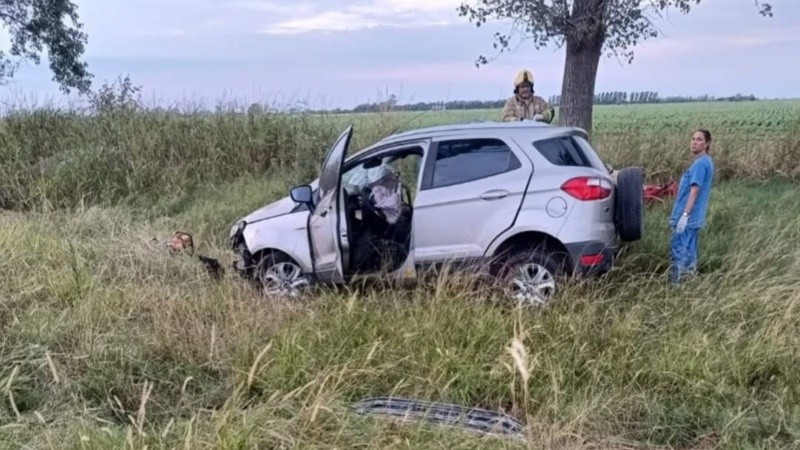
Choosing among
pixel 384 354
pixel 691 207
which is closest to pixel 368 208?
pixel 384 354

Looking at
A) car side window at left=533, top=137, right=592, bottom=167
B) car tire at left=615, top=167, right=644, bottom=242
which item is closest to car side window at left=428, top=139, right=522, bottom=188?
car side window at left=533, top=137, right=592, bottom=167

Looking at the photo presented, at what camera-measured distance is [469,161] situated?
6.34 meters

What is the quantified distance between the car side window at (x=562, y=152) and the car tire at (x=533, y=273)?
0.81 metres

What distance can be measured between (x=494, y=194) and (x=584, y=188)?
0.77 meters

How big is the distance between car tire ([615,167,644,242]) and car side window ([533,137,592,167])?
0.36m

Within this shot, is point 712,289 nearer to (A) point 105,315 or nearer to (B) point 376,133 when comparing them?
(A) point 105,315

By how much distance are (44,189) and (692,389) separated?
10.8 meters

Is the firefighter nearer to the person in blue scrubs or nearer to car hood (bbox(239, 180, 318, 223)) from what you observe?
the person in blue scrubs

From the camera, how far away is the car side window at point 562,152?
6.12 m

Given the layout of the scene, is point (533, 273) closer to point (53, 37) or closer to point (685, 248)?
point (685, 248)

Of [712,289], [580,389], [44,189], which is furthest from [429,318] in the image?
[44,189]

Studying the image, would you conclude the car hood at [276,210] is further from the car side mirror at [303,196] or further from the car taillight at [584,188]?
the car taillight at [584,188]

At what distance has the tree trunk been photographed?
10469 millimetres

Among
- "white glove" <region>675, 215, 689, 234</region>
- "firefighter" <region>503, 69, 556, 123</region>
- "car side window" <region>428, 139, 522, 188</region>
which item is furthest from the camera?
"firefighter" <region>503, 69, 556, 123</region>
